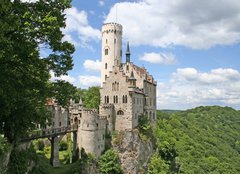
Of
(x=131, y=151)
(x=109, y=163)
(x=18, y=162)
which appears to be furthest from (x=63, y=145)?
(x=18, y=162)

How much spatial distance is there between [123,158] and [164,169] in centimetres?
1170

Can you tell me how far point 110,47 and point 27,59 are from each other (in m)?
46.5

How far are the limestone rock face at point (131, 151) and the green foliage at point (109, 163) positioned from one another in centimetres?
165

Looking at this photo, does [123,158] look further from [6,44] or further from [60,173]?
[6,44]

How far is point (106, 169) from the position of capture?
1918 inches

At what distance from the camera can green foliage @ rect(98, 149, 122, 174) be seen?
48.9 metres

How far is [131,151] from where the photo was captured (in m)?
54.5

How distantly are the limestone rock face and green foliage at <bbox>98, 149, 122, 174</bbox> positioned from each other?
165 centimetres

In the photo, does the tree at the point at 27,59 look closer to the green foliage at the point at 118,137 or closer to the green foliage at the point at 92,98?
the green foliage at the point at 118,137

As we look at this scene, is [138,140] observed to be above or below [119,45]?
below

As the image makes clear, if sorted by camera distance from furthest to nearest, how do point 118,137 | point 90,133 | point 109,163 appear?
point 118,137, point 109,163, point 90,133

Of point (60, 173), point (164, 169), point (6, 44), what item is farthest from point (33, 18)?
point (164, 169)

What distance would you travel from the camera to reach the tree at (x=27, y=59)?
65.5ft

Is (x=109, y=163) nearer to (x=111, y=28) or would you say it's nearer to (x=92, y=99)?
(x=92, y=99)
